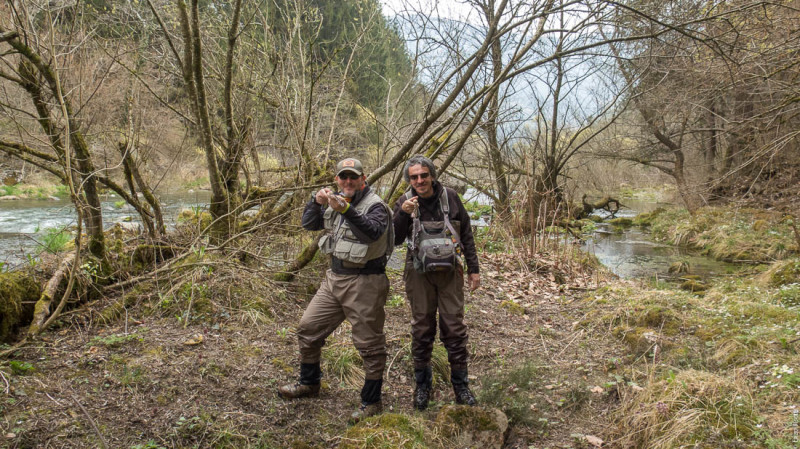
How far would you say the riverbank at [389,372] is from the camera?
298 centimetres

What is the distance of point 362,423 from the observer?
10.1 feet

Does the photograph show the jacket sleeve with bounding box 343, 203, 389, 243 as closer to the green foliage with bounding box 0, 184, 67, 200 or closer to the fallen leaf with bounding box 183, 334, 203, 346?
the fallen leaf with bounding box 183, 334, 203, 346

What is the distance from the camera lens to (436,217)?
12.4 feet

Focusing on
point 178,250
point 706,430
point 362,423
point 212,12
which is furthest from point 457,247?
point 212,12

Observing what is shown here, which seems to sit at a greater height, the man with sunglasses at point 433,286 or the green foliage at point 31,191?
the green foliage at point 31,191

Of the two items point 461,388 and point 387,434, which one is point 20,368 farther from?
point 461,388

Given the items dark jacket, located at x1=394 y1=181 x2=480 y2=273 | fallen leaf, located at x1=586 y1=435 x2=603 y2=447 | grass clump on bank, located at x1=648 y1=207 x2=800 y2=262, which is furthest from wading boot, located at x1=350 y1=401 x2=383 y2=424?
grass clump on bank, located at x1=648 y1=207 x2=800 y2=262

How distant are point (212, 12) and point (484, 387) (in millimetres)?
6893

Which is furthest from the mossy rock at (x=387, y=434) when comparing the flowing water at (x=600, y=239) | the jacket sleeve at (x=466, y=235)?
the flowing water at (x=600, y=239)

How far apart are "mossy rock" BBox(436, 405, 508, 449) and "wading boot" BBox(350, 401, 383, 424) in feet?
1.72

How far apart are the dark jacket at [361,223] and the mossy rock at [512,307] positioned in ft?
10.7

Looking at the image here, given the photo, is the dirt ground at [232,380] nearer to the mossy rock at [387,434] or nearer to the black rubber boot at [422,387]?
the black rubber boot at [422,387]

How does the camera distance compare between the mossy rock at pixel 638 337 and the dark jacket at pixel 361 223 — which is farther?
the mossy rock at pixel 638 337

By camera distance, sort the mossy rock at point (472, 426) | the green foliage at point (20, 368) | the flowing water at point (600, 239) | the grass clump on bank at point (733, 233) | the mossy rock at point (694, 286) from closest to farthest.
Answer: the mossy rock at point (472, 426)
the green foliage at point (20, 368)
the mossy rock at point (694, 286)
the flowing water at point (600, 239)
the grass clump on bank at point (733, 233)
